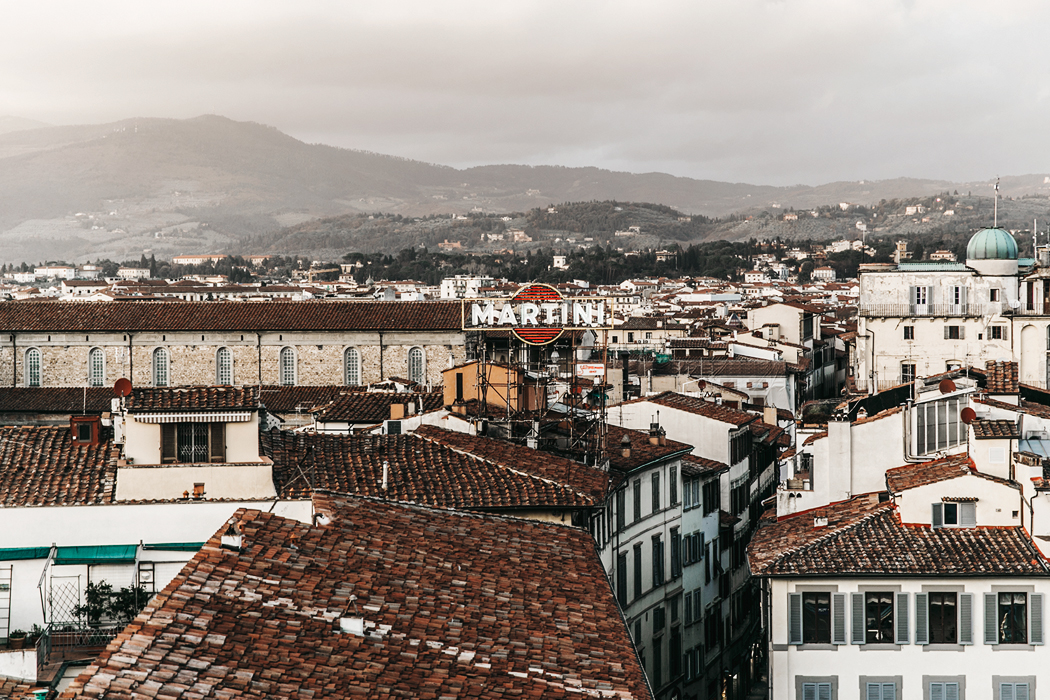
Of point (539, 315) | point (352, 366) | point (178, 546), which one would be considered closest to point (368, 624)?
point (178, 546)

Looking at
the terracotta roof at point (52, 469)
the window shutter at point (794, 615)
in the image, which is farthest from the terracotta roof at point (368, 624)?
the window shutter at point (794, 615)

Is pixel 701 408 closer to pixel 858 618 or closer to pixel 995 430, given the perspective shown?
pixel 995 430

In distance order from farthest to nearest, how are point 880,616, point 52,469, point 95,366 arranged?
point 95,366, point 880,616, point 52,469

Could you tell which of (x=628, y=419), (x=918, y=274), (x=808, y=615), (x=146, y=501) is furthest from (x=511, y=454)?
(x=918, y=274)

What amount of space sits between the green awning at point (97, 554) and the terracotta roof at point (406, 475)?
265cm

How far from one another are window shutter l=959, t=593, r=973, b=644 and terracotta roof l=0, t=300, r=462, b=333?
4545 cm

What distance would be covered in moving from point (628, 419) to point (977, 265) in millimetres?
31172

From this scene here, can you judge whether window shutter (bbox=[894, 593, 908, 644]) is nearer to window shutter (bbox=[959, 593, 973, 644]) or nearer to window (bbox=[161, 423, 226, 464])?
window shutter (bbox=[959, 593, 973, 644])

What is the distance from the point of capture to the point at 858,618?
21.1m

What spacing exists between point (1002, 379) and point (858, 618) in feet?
33.6

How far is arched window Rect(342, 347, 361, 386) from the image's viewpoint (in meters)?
66.2

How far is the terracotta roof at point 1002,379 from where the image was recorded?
28406mm

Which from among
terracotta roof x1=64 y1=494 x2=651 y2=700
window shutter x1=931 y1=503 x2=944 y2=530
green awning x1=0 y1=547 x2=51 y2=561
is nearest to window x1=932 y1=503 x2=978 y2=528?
window shutter x1=931 y1=503 x2=944 y2=530

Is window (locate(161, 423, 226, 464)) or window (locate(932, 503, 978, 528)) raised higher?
window (locate(161, 423, 226, 464))
